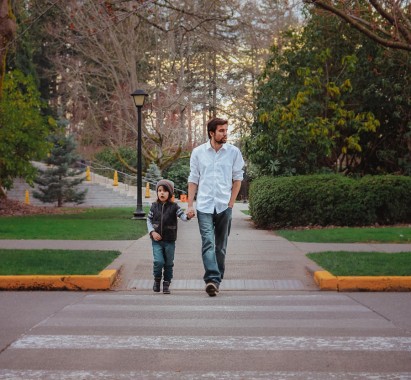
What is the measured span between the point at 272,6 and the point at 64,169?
16.9 meters

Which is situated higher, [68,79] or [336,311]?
[68,79]

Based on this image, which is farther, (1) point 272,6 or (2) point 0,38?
(1) point 272,6

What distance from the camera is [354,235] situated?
55.0ft

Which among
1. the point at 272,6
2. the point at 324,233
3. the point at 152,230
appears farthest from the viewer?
the point at 272,6

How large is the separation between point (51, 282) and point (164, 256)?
5.01 ft

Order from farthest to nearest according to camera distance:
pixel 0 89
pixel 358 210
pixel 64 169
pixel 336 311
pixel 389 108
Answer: pixel 64 169 → pixel 0 89 → pixel 389 108 → pixel 358 210 → pixel 336 311

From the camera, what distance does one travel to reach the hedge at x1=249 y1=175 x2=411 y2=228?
66.2ft

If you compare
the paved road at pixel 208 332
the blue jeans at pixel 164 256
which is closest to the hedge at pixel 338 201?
the paved road at pixel 208 332

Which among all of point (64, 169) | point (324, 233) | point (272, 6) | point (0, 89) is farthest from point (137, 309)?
point (272, 6)

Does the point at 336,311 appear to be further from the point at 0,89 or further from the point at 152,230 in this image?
the point at 0,89

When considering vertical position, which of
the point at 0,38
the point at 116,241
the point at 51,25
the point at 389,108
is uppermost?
the point at 51,25

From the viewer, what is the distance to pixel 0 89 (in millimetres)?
27406

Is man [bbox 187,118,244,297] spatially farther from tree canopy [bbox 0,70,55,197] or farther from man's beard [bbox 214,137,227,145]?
tree canopy [bbox 0,70,55,197]

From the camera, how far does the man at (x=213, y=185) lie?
29.5ft
